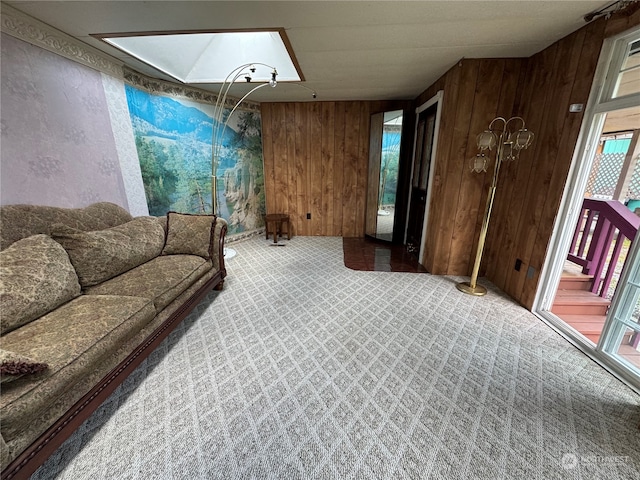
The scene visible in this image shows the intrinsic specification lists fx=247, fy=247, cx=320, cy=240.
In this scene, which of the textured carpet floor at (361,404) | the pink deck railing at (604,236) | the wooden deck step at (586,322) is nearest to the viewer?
the textured carpet floor at (361,404)

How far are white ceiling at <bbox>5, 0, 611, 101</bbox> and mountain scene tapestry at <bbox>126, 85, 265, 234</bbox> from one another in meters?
0.60

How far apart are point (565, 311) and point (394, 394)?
2.40m

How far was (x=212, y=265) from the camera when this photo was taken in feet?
7.96

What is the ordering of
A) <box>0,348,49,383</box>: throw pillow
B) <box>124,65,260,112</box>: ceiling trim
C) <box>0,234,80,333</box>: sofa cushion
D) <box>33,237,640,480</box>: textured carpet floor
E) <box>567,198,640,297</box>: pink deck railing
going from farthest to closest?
<box>124,65,260,112</box>: ceiling trim < <box>567,198,640,297</box>: pink deck railing < <box>0,234,80,333</box>: sofa cushion < <box>33,237,640,480</box>: textured carpet floor < <box>0,348,49,383</box>: throw pillow

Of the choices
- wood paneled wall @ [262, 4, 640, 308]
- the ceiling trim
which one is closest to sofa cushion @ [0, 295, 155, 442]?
the ceiling trim

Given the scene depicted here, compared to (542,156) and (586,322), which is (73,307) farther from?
(586,322)

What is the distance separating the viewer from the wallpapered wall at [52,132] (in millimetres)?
1694

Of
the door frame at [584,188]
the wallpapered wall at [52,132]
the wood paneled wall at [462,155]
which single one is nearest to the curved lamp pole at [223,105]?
the wallpapered wall at [52,132]

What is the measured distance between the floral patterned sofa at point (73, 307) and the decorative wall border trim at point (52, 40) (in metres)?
1.22

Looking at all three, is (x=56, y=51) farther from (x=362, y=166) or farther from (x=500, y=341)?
(x=500, y=341)

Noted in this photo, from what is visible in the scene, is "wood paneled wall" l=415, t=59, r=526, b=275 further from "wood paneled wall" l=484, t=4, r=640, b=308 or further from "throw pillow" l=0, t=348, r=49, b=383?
"throw pillow" l=0, t=348, r=49, b=383

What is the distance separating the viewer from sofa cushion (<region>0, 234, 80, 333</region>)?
4.20 ft

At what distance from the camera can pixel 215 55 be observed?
302 cm

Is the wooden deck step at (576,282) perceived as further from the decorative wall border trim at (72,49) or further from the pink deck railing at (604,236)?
the decorative wall border trim at (72,49)
